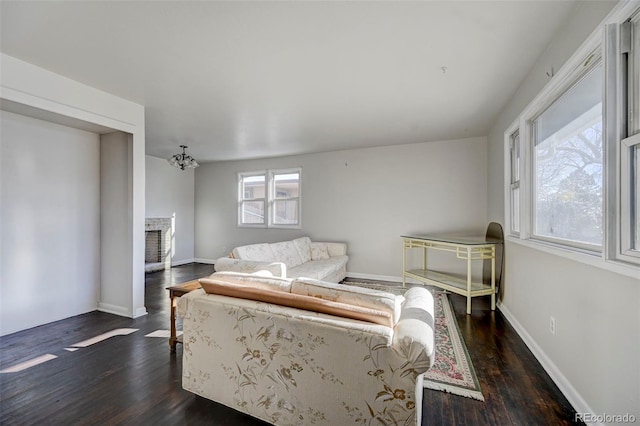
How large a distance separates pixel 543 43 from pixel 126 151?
4.19 meters

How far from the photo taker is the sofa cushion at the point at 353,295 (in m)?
1.40

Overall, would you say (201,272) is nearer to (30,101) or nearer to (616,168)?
(30,101)

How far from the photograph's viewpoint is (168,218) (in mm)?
6105

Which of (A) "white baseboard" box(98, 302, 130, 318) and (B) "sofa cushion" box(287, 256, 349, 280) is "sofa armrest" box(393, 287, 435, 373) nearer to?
(B) "sofa cushion" box(287, 256, 349, 280)

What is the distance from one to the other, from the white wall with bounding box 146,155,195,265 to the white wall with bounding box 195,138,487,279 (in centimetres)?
168

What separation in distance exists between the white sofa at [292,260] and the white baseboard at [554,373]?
2199 millimetres

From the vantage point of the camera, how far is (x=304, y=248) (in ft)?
15.9

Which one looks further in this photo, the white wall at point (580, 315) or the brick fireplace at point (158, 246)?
the brick fireplace at point (158, 246)

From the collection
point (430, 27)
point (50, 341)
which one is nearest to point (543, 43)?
point (430, 27)

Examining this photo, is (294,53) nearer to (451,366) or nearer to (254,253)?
(254,253)

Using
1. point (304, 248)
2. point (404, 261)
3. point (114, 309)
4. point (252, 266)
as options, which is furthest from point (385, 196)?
point (114, 309)

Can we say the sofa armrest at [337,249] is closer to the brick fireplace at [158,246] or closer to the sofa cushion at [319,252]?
the sofa cushion at [319,252]
